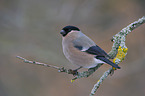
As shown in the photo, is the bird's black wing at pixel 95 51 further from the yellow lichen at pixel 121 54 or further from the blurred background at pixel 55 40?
the blurred background at pixel 55 40

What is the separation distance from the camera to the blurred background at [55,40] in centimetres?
539

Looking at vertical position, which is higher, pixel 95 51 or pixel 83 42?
pixel 83 42

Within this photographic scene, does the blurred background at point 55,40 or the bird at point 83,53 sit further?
the blurred background at point 55,40

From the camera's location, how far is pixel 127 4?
6.10 metres

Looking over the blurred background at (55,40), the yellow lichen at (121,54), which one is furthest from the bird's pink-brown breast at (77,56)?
the blurred background at (55,40)

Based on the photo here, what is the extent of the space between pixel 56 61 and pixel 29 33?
5.57ft

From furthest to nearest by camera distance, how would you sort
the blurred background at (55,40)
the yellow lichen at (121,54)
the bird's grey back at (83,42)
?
the blurred background at (55,40)
the bird's grey back at (83,42)
the yellow lichen at (121,54)

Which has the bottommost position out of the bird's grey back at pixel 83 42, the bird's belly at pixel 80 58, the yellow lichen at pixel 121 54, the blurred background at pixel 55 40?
the yellow lichen at pixel 121 54

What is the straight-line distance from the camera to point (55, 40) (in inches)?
239

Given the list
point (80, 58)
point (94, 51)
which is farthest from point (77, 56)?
point (94, 51)

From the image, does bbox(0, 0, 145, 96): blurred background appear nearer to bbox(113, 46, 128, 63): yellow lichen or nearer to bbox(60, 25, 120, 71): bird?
bbox(60, 25, 120, 71): bird

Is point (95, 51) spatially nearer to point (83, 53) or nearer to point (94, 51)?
point (94, 51)

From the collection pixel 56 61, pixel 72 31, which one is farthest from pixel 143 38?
pixel 72 31

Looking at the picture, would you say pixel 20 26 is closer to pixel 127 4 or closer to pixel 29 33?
pixel 29 33
